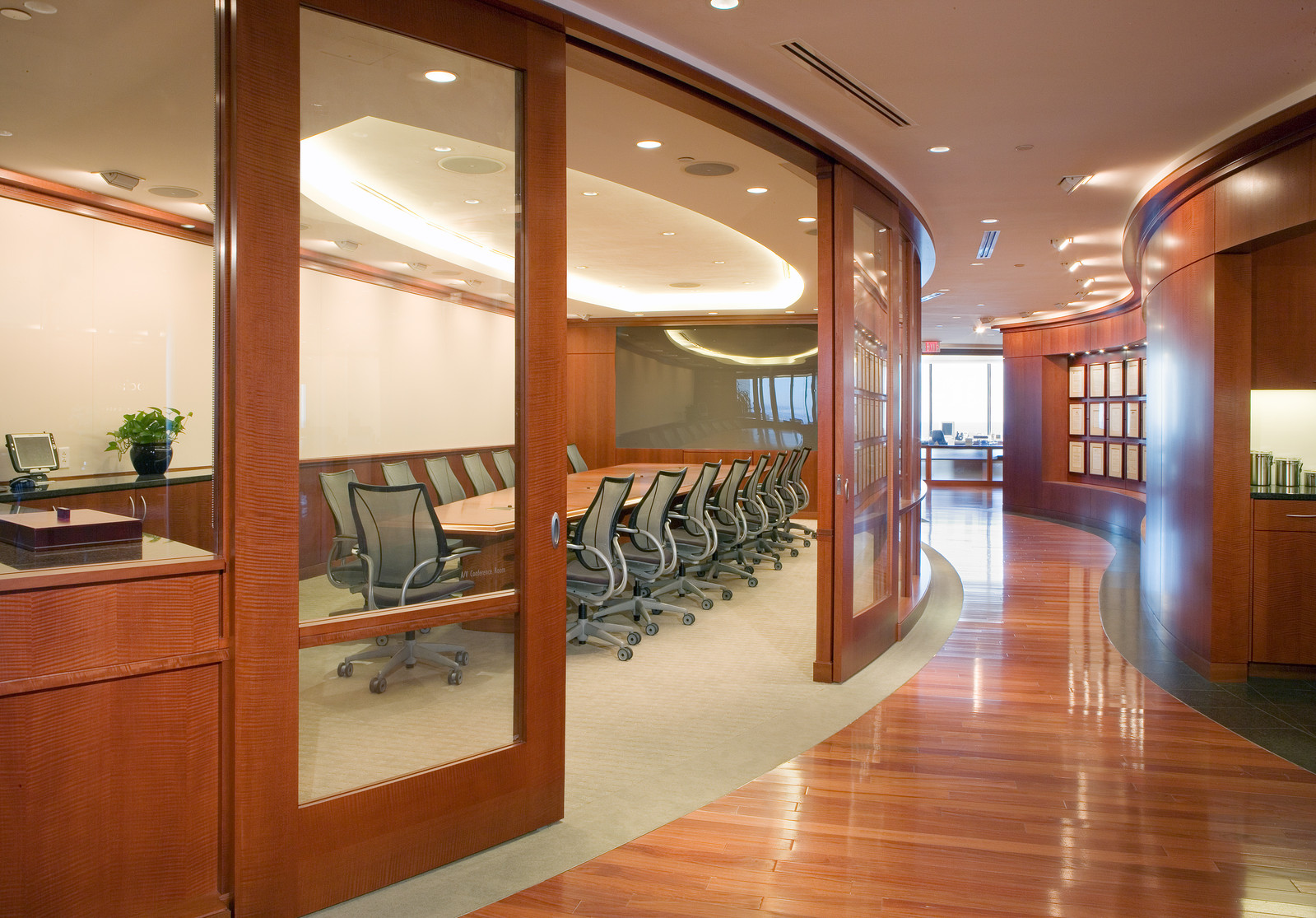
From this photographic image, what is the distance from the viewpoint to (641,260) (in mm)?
9320

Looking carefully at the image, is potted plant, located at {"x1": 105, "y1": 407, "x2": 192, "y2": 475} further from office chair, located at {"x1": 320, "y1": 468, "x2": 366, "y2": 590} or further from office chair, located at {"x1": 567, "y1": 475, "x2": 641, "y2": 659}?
office chair, located at {"x1": 567, "y1": 475, "x2": 641, "y2": 659}

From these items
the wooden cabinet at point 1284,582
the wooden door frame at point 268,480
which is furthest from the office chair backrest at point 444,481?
the wooden cabinet at point 1284,582

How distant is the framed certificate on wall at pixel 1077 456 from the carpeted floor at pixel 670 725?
21.8 ft

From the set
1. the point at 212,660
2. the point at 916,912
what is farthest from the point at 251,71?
the point at 916,912

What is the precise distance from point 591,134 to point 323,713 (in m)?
3.01

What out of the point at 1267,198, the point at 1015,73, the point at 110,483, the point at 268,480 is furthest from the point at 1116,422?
the point at 110,483

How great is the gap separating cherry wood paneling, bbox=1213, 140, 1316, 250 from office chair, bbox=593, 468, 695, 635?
3.32m

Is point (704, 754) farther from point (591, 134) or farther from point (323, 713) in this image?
point (591, 134)

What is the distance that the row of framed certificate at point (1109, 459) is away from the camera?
34.8 ft

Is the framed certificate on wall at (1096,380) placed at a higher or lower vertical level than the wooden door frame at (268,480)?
higher

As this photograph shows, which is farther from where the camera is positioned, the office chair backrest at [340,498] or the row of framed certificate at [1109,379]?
the row of framed certificate at [1109,379]

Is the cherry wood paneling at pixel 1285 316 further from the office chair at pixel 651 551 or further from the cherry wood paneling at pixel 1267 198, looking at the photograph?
the office chair at pixel 651 551

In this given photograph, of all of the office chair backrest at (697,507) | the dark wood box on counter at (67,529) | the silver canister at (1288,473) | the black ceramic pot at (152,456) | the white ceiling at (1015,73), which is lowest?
the office chair backrest at (697,507)

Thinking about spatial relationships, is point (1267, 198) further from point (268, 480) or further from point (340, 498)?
point (268, 480)
